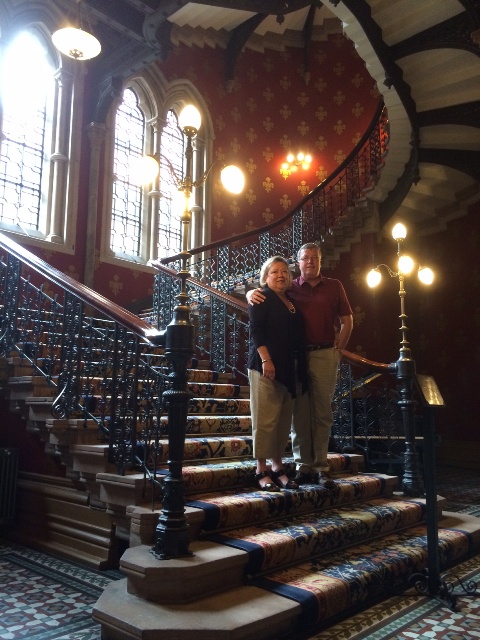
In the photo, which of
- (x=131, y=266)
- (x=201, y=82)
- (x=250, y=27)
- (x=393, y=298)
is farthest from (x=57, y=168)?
(x=393, y=298)

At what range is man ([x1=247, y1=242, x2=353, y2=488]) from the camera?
12.1ft

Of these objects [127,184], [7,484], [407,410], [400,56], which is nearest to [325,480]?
[407,410]

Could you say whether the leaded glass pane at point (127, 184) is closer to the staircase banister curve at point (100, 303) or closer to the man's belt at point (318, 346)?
the staircase banister curve at point (100, 303)

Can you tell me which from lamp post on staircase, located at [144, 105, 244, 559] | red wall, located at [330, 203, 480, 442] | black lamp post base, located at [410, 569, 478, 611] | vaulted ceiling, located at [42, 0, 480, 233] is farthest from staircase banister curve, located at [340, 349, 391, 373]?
red wall, located at [330, 203, 480, 442]

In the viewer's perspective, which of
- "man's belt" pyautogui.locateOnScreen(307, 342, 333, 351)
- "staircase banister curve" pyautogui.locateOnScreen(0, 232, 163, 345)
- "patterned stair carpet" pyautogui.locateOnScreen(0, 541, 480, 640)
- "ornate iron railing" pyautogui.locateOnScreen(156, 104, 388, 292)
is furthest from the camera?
"ornate iron railing" pyautogui.locateOnScreen(156, 104, 388, 292)

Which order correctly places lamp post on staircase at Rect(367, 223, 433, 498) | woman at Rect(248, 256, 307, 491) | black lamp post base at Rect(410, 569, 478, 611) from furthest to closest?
1. lamp post on staircase at Rect(367, 223, 433, 498)
2. woman at Rect(248, 256, 307, 491)
3. black lamp post base at Rect(410, 569, 478, 611)

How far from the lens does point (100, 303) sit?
3467 millimetres

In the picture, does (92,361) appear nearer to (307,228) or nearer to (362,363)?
(362,363)

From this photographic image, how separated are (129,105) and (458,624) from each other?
32.1ft

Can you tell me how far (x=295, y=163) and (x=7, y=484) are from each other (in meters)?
9.58

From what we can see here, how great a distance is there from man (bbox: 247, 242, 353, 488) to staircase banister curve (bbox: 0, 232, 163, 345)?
1.12m

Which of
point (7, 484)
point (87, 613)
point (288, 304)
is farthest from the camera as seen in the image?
point (7, 484)

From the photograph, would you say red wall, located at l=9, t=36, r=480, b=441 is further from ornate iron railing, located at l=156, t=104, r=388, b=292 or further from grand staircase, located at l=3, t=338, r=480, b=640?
grand staircase, located at l=3, t=338, r=480, b=640

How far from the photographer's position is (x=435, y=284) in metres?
10.4
